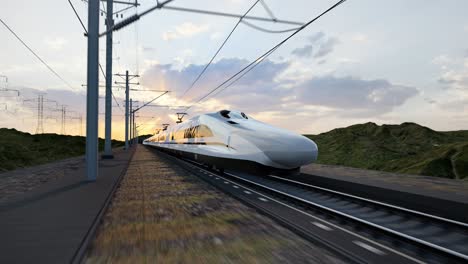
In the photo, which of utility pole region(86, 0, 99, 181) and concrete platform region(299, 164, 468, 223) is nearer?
concrete platform region(299, 164, 468, 223)

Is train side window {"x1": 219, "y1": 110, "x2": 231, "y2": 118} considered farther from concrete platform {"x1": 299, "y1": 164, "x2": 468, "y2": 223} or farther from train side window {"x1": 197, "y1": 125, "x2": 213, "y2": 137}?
concrete platform {"x1": 299, "y1": 164, "x2": 468, "y2": 223}

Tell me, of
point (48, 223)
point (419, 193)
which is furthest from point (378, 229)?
point (48, 223)

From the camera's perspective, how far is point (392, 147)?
40250 mm

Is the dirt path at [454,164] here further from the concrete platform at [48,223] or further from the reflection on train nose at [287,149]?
the concrete platform at [48,223]

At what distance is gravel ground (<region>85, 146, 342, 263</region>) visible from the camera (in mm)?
4453

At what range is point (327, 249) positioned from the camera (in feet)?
15.5

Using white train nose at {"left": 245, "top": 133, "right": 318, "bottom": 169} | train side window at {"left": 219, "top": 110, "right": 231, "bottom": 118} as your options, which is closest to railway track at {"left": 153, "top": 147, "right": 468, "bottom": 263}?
white train nose at {"left": 245, "top": 133, "right": 318, "bottom": 169}

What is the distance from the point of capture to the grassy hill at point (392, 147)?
78.0 feet

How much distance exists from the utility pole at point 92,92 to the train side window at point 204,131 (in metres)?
4.30

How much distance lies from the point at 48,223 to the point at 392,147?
131 ft

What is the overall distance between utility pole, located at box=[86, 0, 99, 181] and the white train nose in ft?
19.2

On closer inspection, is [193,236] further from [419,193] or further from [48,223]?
[419,193]

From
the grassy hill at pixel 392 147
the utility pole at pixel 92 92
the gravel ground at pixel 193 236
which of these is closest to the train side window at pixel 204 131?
the utility pole at pixel 92 92

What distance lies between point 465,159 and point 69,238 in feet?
79.0
